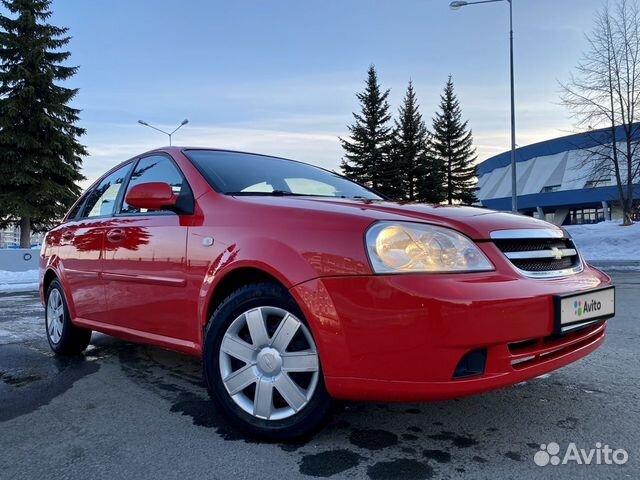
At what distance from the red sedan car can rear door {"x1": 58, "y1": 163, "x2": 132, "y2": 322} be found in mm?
632

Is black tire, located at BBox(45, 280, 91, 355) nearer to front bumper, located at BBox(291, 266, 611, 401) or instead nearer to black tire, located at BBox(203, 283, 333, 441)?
black tire, located at BBox(203, 283, 333, 441)

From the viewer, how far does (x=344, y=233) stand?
91.1 inches

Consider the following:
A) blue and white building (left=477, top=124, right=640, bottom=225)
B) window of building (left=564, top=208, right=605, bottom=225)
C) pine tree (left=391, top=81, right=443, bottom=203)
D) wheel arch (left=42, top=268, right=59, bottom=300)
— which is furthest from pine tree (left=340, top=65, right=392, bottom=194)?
wheel arch (left=42, top=268, right=59, bottom=300)

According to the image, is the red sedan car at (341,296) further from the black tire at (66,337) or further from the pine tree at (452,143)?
the pine tree at (452,143)

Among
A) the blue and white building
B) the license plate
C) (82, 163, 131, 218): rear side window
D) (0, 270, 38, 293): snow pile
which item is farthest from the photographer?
the blue and white building

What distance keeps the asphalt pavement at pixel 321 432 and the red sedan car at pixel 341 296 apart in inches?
8.4

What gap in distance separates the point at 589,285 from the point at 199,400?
222 cm

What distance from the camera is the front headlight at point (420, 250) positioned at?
2.21 meters

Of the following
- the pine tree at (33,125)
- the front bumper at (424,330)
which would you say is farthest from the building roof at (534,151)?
the front bumper at (424,330)

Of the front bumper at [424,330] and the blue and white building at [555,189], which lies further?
the blue and white building at [555,189]

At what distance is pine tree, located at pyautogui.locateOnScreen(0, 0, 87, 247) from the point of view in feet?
83.5

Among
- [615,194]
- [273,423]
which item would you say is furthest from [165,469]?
[615,194]

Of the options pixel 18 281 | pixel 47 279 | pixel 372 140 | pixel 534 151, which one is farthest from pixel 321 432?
pixel 534 151

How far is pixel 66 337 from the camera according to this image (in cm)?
434
